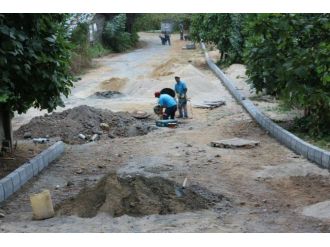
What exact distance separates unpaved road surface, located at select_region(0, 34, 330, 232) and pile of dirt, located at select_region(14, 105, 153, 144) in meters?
1.13

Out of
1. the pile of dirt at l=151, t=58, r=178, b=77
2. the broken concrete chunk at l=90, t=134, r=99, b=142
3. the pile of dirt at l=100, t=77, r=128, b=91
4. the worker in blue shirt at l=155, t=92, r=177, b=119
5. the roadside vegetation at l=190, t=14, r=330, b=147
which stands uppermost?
the roadside vegetation at l=190, t=14, r=330, b=147

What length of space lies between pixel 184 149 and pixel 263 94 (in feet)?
26.6

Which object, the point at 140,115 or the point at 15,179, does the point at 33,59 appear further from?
the point at 140,115

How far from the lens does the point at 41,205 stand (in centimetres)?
669

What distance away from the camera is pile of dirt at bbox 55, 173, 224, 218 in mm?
6812

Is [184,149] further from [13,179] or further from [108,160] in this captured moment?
[13,179]

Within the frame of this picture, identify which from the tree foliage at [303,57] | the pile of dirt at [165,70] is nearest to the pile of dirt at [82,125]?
the tree foliage at [303,57]

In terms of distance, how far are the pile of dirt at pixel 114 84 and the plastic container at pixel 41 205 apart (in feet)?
56.9

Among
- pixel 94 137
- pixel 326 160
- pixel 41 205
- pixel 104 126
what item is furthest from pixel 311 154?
pixel 104 126

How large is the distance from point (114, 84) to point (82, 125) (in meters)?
10.9

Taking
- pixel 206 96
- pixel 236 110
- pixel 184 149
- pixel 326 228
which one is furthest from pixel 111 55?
pixel 326 228

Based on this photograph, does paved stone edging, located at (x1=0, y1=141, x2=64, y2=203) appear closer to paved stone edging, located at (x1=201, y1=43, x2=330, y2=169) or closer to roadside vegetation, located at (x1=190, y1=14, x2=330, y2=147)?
paved stone edging, located at (x1=201, y1=43, x2=330, y2=169)

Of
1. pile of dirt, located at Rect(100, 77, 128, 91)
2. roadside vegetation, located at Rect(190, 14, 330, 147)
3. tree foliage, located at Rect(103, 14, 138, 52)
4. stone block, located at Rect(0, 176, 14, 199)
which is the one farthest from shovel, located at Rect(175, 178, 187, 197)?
tree foliage, located at Rect(103, 14, 138, 52)

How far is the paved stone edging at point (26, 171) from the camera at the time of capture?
7.62 m
